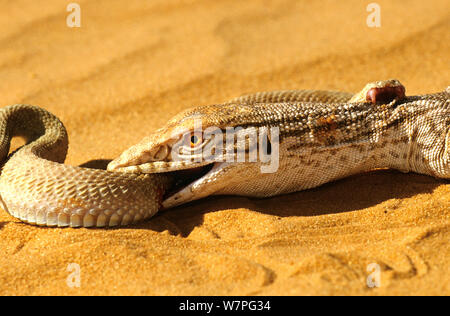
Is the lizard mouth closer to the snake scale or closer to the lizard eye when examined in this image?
the snake scale

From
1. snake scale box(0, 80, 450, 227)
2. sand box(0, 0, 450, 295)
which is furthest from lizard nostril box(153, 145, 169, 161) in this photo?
sand box(0, 0, 450, 295)

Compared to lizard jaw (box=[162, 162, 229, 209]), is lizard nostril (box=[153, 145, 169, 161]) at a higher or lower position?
higher

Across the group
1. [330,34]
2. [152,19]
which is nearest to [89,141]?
[152,19]

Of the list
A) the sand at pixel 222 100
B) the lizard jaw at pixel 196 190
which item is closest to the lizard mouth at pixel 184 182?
the lizard jaw at pixel 196 190

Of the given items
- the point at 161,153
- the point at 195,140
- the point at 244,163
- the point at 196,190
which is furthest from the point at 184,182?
the point at 244,163

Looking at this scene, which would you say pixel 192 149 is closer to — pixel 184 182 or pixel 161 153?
pixel 161 153

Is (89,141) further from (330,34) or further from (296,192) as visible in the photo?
(330,34)

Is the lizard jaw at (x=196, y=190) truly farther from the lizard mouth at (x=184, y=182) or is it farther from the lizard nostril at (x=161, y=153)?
the lizard nostril at (x=161, y=153)
